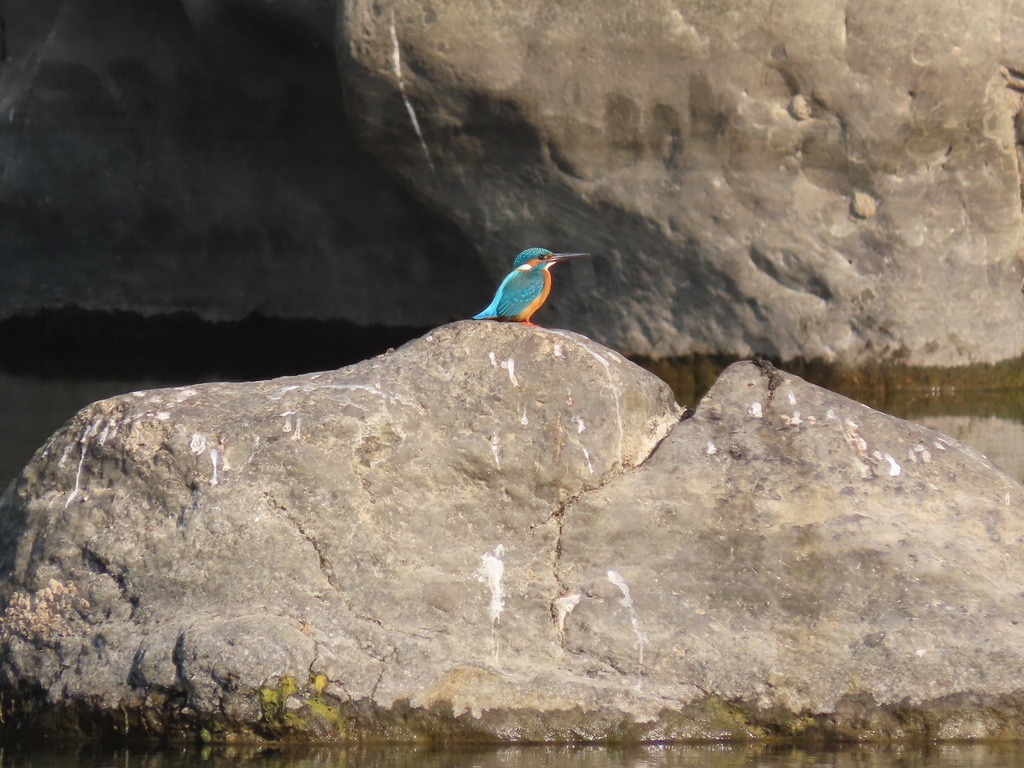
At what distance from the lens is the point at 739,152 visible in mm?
9375

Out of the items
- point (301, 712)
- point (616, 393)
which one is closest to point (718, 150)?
point (616, 393)

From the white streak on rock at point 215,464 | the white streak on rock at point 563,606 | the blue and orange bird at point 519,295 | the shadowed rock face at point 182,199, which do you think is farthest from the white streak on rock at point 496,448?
the shadowed rock face at point 182,199

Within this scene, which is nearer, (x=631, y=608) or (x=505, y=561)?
(x=631, y=608)

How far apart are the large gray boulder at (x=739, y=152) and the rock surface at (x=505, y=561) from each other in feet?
16.8

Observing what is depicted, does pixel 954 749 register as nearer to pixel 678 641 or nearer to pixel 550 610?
pixel 678 641

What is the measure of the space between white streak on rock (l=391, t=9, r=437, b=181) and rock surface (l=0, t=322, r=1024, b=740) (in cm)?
516

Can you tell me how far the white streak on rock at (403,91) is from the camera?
358 inches

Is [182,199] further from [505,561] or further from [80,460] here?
[505,561]

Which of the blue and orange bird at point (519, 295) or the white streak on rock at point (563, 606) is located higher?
the blue and orange bird at point (519, 295)

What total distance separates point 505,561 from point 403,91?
5924mm

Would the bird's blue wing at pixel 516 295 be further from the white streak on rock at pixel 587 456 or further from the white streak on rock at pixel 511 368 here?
the white streak on rock at pixel 587 456

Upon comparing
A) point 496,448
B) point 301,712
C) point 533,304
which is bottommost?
point 301,712

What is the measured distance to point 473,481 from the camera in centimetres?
412

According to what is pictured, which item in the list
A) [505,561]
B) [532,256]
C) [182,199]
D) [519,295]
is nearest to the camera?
[505,561]
